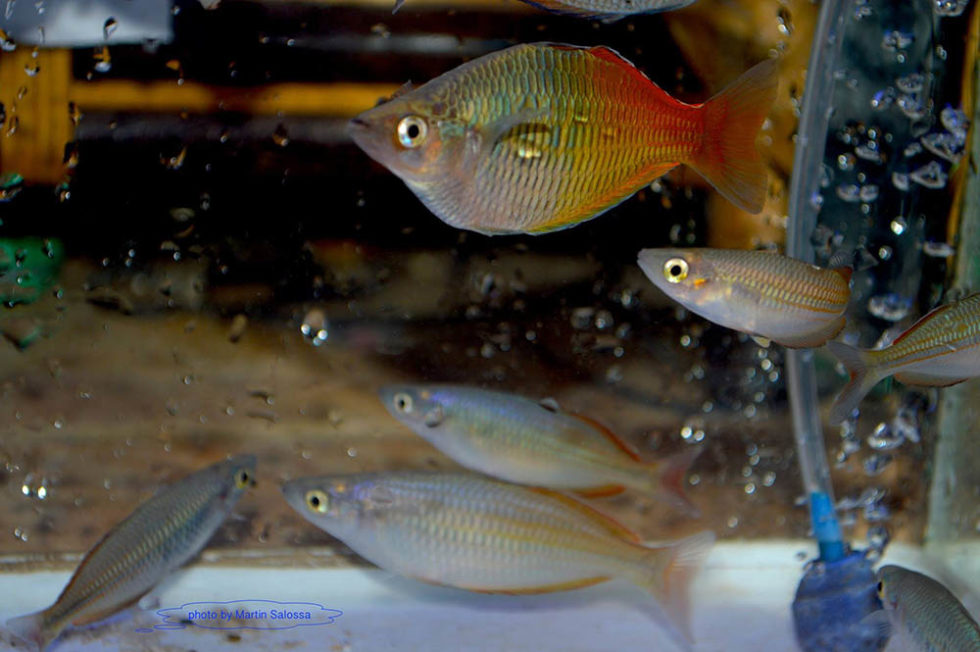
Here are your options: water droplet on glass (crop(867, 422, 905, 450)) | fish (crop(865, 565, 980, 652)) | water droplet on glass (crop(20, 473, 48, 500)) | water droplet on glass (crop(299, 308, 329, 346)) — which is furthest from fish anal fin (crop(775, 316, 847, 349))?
water droplet on glass (crop(20, 473, 48, 500))

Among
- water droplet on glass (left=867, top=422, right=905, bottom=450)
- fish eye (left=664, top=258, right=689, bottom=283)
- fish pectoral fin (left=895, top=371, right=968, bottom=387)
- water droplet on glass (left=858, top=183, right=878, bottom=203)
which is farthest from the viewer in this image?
water droplet on glass (left=867, top=422, right=905, bottom=450)

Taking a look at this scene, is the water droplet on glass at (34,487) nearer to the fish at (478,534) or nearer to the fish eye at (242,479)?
the fish eye at (242,479)

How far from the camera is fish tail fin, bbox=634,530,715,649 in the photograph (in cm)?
111

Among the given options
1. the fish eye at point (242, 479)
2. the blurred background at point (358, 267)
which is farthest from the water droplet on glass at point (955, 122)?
the fish eye at point (242, 479)

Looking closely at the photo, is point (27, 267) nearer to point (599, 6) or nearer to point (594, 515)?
point (594, 515)

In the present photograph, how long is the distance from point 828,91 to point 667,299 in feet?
2.35

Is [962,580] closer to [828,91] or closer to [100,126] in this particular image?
[828,91]

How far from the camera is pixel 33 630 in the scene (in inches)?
44.6

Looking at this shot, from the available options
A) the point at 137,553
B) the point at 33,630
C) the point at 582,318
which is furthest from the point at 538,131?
→ the point at 582,318

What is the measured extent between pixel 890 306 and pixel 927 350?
96 centimetres

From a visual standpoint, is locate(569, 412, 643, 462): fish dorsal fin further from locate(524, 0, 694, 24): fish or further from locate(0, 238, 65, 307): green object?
locate(0, 238, 65, 307): green object

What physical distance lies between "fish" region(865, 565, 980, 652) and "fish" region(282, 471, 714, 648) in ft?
0.95

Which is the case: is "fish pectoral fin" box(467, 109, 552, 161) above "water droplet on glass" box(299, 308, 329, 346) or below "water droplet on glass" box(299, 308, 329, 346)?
below

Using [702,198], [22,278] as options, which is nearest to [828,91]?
[702,198]
